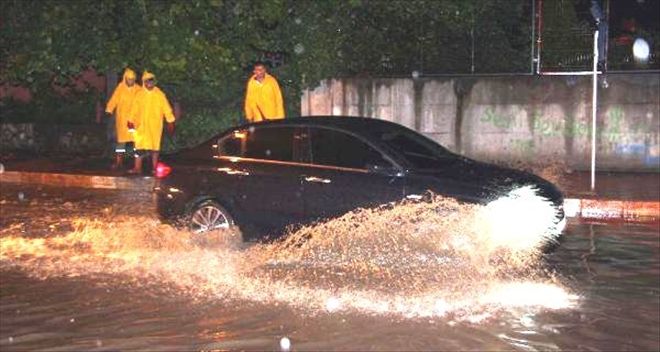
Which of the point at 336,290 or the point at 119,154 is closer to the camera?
the point at 336,290

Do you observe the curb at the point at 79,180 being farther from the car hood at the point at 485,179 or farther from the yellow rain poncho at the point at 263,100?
the car hood at the point at 485,179

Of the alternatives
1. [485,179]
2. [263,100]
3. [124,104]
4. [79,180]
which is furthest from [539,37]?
[79,180]

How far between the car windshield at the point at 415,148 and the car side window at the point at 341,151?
0.24 metres

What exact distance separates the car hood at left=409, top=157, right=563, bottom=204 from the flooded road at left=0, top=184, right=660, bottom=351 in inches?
11.5

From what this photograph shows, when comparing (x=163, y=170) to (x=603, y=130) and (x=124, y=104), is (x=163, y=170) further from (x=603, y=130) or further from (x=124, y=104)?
(x=603, y=130)

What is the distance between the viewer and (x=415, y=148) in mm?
8812

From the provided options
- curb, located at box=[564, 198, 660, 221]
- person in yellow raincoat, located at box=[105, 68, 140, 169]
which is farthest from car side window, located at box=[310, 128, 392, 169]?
person in yellow raincoat, located at box=[105, 68, 140, 169]

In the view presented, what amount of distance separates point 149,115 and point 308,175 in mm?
6959

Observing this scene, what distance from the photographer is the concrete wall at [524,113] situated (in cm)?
1526

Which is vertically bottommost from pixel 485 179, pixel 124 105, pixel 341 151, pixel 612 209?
pixel 612 209

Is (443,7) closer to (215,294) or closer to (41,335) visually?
(215,294)

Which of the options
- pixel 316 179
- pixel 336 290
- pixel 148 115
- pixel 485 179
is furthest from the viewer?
pixel 148 115

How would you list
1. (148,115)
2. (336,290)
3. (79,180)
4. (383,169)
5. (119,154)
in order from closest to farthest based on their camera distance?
(336,290)
(383,169)
(148,115)
(79,180)
(119,154)

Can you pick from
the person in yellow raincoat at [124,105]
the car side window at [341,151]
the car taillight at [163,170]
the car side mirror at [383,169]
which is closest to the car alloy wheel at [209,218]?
the car taillight at [163,170]
